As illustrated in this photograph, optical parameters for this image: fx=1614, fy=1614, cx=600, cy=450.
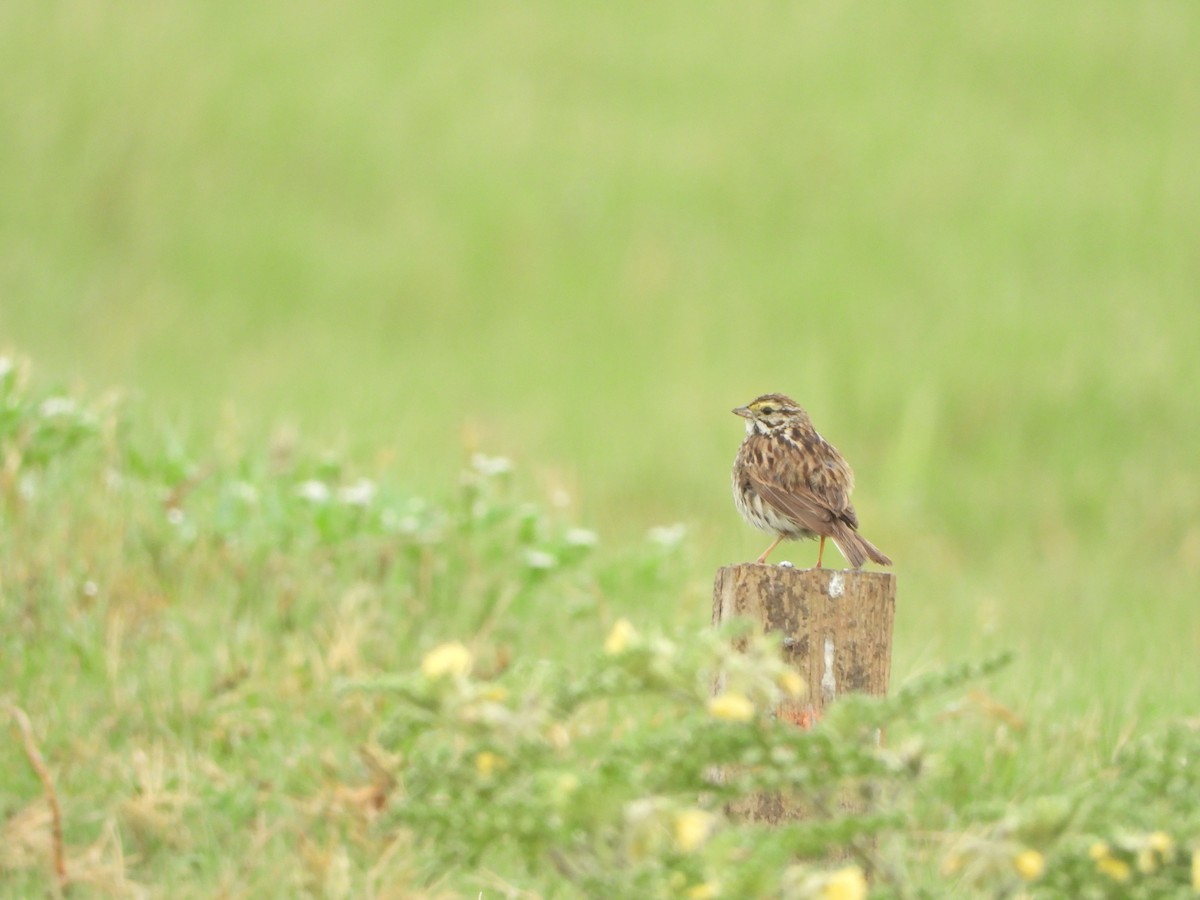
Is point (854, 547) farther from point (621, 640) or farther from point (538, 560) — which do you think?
point (621, 640)

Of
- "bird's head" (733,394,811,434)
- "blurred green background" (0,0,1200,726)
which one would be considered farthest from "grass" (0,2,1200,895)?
"bird's head" (733,394,811,434)

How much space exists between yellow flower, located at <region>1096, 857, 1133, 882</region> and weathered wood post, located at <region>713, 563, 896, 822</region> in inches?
50.2

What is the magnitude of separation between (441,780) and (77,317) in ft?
47.4

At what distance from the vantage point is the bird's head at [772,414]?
6.91 meters

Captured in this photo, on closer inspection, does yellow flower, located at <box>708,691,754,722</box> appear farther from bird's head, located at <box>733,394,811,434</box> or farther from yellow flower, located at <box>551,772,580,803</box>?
bird's head, located at <box>733,394,811,434</box>

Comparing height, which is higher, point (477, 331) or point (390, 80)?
point (390, 80)

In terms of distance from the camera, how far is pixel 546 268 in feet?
61.2

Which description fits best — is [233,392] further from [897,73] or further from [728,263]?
[897,73]

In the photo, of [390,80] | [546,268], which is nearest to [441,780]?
[546,268]

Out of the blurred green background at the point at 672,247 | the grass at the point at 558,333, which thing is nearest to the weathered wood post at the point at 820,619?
the grass at the point at 558,333

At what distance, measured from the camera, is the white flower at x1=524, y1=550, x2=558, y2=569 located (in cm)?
826

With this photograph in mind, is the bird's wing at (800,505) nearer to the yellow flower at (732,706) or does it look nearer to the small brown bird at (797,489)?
the small brown bird at (797,489)

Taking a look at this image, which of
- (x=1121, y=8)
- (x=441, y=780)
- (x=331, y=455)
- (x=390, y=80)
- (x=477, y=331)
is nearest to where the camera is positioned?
(x=441, y=780)

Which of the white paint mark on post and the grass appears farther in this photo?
the grass
